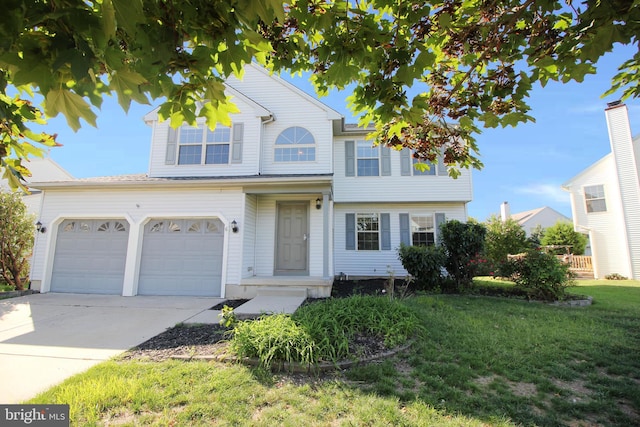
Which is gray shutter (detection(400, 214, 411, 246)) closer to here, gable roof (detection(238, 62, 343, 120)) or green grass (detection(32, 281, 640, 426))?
gable roof (detection(238, 62, 343, 120))

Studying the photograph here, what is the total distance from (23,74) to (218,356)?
348 cm

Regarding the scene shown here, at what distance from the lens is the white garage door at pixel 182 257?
822 centimetres

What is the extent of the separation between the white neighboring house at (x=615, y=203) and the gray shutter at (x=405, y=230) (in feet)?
33.9

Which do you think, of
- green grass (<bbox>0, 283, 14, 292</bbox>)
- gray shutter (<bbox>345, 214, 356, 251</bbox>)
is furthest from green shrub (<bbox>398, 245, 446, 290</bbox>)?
green grass (<bbox>0, 283, 14, 292</bbox>)

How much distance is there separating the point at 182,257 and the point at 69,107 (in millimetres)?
7757

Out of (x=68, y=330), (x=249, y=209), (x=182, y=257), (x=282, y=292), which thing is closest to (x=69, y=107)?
(x=68, y=330)

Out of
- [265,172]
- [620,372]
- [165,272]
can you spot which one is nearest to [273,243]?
[265,172]

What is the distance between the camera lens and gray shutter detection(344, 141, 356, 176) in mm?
11578

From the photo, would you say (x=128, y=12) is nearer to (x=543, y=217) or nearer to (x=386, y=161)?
(x=386, y=161)

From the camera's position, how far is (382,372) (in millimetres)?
3303

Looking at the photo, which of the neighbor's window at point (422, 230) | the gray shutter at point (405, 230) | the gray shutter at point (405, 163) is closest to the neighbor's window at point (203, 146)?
the gray shutter at point (405, 163)

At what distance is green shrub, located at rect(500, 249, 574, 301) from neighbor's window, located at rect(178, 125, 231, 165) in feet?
31.3

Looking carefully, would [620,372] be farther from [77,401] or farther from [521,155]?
[521,155]

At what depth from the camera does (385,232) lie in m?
11.4
